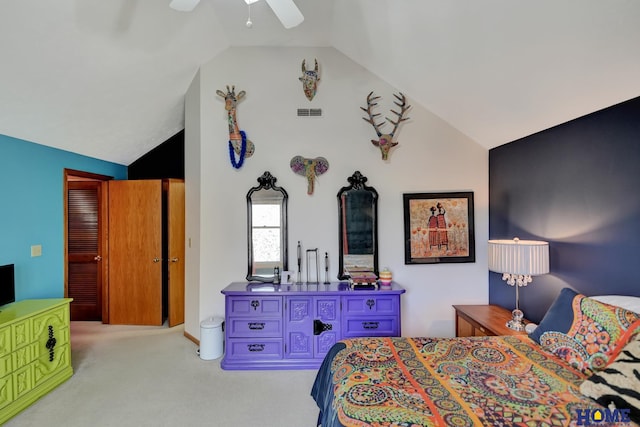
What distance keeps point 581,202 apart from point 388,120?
1.91 metres

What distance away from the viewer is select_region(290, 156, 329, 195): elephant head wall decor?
320 centimetres

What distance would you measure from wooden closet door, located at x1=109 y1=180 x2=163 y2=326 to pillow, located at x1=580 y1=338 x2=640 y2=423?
170 inches

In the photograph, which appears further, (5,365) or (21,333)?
(21,333)

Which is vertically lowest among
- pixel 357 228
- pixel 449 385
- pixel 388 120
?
pixel 449 385

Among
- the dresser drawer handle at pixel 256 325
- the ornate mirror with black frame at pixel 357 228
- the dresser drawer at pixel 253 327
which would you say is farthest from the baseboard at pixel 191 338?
the ornate mirror with black frame at pixel 357 228

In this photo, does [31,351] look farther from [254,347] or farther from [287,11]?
[287,11]

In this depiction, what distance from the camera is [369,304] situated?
2881 millimetres

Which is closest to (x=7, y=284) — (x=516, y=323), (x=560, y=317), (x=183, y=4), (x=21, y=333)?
(x=21, y=333)

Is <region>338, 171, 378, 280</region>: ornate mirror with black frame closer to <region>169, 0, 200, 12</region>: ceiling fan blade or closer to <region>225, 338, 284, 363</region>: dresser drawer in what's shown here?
<region>225, 338, 284, 363</region>: dresser drawer

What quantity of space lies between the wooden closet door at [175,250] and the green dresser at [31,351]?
4.16 ft

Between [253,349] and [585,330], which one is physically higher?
[585,330]

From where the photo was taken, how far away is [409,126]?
129 inches

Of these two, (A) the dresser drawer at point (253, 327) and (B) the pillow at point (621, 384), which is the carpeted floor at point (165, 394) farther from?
(B) the pillow at point (621, 384)

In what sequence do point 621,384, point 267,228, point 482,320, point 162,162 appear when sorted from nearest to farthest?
point 621,384
point 482,320
point 267,228
point 162,162
